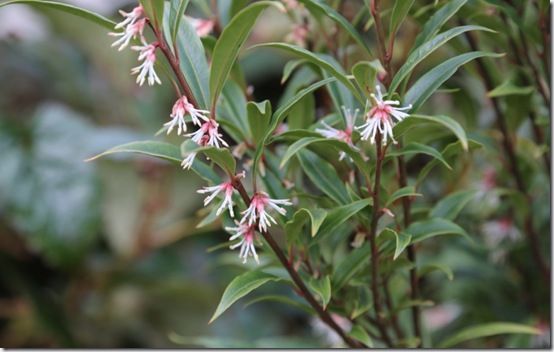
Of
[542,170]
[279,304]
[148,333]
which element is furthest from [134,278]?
[542,170]

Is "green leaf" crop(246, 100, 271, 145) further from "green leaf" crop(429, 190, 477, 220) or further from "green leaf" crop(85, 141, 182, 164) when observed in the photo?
"green leaf" crop(429, 190, 477, 220)

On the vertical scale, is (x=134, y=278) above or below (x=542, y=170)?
below

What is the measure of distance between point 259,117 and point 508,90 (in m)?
0.23

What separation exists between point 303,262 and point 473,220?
0.36 metres

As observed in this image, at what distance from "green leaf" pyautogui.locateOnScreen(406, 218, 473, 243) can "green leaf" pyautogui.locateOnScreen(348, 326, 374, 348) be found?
0.08 metres

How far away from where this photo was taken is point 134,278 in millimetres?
1267

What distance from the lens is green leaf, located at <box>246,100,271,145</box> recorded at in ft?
1.61

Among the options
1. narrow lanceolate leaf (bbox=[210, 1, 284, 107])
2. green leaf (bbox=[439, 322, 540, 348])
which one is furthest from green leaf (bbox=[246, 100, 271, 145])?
green leaf (bbox=[439, 322, 540, 348])

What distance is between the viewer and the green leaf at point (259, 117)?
0.49m

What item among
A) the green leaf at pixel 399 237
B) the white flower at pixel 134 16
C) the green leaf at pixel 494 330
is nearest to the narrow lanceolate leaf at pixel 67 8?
the white flower at pixel 134 16

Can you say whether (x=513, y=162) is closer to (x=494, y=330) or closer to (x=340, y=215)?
(x=494, y=330)

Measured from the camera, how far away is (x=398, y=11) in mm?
492

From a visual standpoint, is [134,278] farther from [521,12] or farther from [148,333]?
[521,12]

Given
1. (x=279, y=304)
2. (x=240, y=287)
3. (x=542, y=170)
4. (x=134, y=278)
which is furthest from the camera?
(x=279, y=304)
